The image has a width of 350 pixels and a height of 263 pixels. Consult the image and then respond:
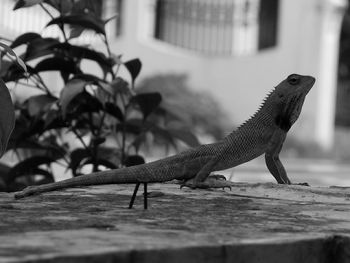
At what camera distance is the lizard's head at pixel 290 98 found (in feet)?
7.79

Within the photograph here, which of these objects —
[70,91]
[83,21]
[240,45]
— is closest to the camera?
[70,91]

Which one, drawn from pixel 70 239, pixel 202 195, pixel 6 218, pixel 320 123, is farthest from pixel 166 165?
pixel 320 123

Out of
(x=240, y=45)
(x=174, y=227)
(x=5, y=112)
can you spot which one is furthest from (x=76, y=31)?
(x=240, y=45)

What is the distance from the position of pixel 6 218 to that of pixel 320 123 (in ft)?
53.6

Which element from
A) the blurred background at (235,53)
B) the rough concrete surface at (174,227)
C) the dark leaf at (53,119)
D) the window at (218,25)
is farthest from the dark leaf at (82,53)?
the window at (218,25)

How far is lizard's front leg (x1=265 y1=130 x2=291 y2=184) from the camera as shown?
2367 mm

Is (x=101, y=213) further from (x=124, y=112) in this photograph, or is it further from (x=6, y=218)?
(x=124, y=112)

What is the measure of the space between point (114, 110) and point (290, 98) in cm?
60

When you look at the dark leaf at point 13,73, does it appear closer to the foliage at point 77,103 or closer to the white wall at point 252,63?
the foliage at point 77,103

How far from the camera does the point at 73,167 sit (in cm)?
259

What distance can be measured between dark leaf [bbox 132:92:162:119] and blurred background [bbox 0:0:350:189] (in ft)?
44.5

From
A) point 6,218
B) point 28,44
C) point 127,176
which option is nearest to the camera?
point 6,218

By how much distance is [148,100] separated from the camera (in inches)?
99.0

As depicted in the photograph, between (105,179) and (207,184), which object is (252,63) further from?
(105,179)
